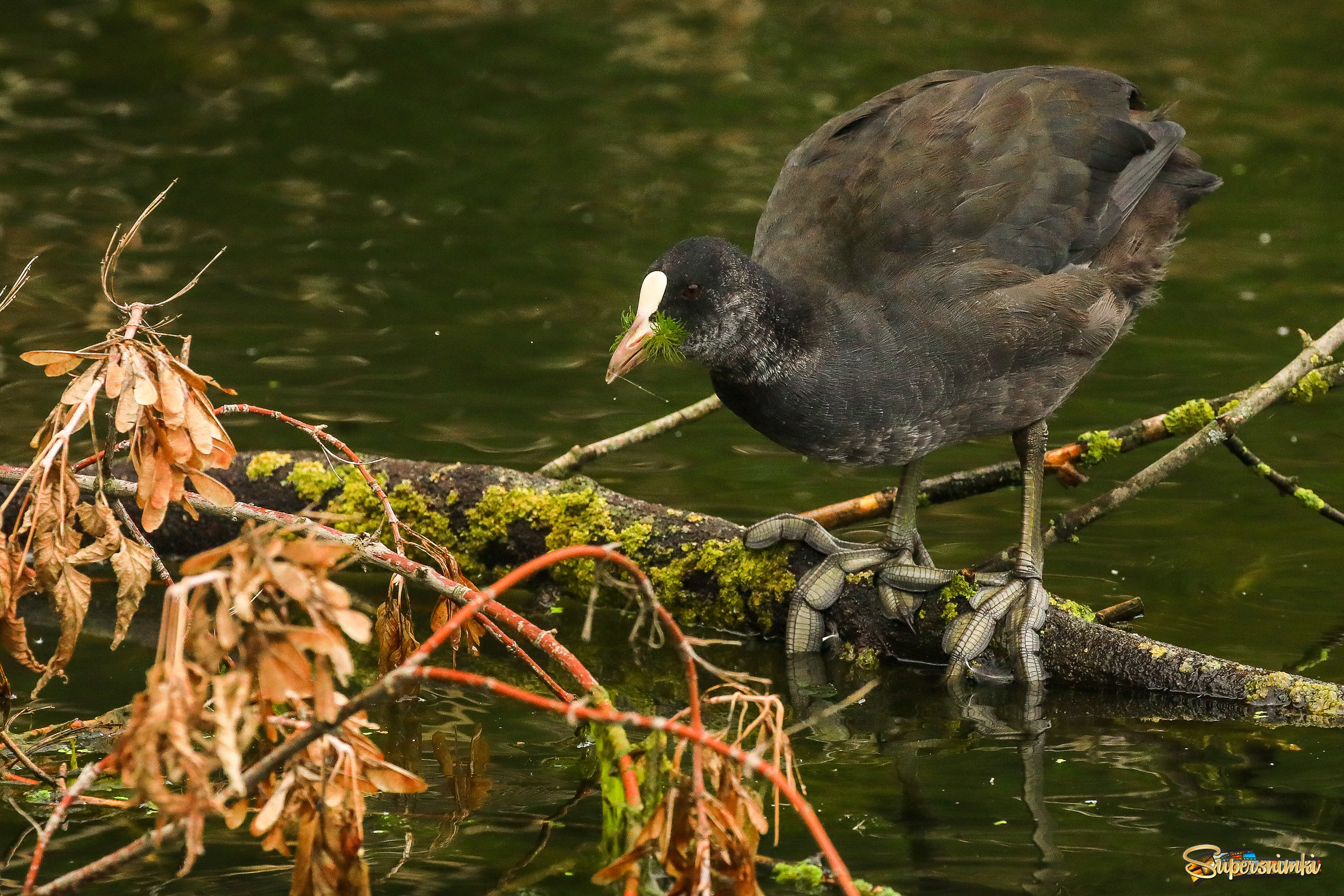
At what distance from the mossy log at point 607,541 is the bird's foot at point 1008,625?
0.04 meters

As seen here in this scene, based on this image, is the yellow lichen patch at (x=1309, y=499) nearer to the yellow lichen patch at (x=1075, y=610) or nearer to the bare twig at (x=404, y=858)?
the yellow lichen patch at (x=1075, y=610)

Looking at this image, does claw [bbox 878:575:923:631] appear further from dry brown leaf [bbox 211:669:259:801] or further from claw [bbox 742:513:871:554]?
dry brown leaf [bbox 211:669:259:801]

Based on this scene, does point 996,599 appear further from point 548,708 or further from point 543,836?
point 548,708

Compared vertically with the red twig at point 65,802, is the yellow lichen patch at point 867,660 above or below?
below

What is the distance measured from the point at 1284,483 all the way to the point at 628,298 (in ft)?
12.4

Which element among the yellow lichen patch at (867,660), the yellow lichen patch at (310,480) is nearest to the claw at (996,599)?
the yellow lichen patch at (867,660)

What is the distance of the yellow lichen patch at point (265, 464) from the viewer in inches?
203

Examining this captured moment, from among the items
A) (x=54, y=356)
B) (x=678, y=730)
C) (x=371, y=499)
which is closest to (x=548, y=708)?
(x=678, y=730)

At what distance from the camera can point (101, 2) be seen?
13625 millimetres

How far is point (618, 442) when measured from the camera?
5270 mm

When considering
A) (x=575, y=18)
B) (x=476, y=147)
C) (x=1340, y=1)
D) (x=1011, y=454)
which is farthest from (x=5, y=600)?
(x=1340, y=1)

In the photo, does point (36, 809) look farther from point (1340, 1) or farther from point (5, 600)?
point (1340, 1)

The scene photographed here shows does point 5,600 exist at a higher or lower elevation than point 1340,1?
lower

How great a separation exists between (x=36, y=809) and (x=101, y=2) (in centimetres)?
1151
